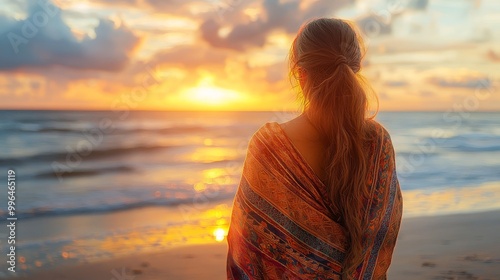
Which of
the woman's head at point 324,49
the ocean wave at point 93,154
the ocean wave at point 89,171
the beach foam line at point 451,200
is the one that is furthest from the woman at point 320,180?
the ocean wave at point 93,154

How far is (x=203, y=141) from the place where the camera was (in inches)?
809

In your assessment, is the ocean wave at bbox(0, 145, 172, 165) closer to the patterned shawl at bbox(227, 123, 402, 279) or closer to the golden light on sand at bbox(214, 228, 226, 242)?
the golden light on sand at bbox(214, 228, 226, 242)

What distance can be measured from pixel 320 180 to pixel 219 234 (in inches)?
171

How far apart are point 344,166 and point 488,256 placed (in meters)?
4.03

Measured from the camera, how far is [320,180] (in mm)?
1717

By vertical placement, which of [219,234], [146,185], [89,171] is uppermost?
[89,171]

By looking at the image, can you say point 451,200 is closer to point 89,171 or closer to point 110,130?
point 89,171

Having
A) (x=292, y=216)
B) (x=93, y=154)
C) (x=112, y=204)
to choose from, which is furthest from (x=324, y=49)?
(x=93, y=154)

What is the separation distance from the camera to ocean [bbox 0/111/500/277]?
581cm

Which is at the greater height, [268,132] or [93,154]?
[93,154]

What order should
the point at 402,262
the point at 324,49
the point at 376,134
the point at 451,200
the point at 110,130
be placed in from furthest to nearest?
the point at 110,130
the point at 451,200
the point at 402,262
the point at 376,134
the point at 324,49

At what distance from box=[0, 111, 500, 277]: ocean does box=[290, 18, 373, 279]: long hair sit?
1.90m

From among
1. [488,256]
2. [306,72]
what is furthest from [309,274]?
[488,256]

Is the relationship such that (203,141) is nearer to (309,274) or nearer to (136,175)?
(136,175)
